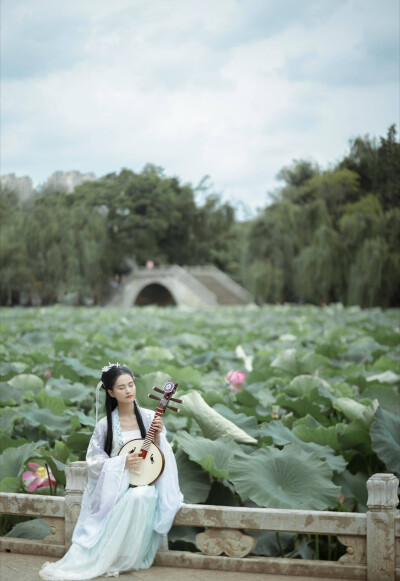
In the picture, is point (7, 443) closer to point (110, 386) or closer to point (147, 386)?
point (147, 386)

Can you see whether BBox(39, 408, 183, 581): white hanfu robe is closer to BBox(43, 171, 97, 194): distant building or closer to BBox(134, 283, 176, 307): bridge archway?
BBox(43, 171, 97, 194): distant building

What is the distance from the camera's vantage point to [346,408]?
3.11 meters

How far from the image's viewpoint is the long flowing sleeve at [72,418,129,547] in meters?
2.05

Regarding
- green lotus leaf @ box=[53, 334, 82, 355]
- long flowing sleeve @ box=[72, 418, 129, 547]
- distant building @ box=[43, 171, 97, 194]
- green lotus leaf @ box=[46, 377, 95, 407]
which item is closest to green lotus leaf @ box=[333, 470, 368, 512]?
long flowing sleeve @ box=[72, 418, 129, 547]

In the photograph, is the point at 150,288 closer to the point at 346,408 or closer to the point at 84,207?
Result: the point at 84,207

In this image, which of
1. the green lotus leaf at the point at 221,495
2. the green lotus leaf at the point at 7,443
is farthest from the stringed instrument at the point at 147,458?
the green lotus leaf at the point at 7,443

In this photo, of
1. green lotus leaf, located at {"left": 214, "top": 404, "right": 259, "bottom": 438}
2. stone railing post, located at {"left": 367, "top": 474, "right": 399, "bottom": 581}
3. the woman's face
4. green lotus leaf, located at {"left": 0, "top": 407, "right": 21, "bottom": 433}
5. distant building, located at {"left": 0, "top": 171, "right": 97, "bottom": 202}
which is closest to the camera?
stone railing post, located at {"left": 367, "top": 474, "right": 399, "bottom": 581}

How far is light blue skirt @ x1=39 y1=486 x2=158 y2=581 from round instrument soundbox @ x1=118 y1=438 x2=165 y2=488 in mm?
23

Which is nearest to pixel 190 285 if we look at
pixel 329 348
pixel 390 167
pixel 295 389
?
pixel 390 167

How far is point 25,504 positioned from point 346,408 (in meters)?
1.43

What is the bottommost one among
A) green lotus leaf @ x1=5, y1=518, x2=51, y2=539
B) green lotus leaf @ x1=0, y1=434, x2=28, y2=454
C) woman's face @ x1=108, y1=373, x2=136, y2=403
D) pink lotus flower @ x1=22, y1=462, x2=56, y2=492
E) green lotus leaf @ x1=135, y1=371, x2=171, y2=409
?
green lotus leaf @ x1=5, y1=518, x2=51, y2=539

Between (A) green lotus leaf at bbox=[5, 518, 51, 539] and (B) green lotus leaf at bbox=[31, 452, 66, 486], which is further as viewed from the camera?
(B) green lotus leaf at bbox=[31, 452, 66, 486]

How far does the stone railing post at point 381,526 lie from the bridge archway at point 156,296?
82.4 ft

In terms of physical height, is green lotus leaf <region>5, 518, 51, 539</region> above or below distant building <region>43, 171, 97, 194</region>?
below
